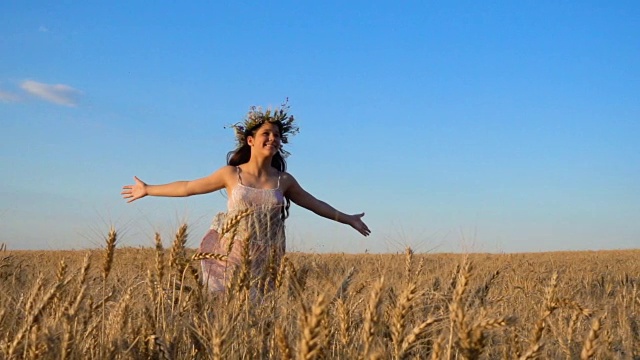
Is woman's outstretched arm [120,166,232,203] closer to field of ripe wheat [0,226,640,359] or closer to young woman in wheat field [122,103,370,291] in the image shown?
young woman in wheat field [122,103,370,291]

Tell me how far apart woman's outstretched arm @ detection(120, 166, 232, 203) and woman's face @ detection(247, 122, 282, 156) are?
386 mm

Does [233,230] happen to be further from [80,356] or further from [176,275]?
[80,356]

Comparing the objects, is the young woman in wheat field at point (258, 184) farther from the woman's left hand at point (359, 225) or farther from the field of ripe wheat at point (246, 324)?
the field of ripe wheat at point (246, 324)

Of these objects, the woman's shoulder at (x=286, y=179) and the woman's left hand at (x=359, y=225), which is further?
the woman's shoulder at (x=286, y=179)

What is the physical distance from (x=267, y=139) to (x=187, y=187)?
3.12ft

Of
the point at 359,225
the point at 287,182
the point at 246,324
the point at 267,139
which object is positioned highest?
the point at 267,139

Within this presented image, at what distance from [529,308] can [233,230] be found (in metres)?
2.84

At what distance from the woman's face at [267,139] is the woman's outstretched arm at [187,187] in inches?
15.2

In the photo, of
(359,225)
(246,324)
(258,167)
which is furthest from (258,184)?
(246,324)

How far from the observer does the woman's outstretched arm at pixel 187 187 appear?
6865 millimetres

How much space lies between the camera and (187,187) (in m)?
6.92

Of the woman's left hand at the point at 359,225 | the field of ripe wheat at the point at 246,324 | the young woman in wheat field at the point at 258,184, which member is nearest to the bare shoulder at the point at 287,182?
the young woman in wheat field at the point at 258,184

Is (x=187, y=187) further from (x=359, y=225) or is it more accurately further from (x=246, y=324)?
(x=246, y=324)

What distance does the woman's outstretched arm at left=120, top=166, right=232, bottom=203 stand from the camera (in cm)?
687
